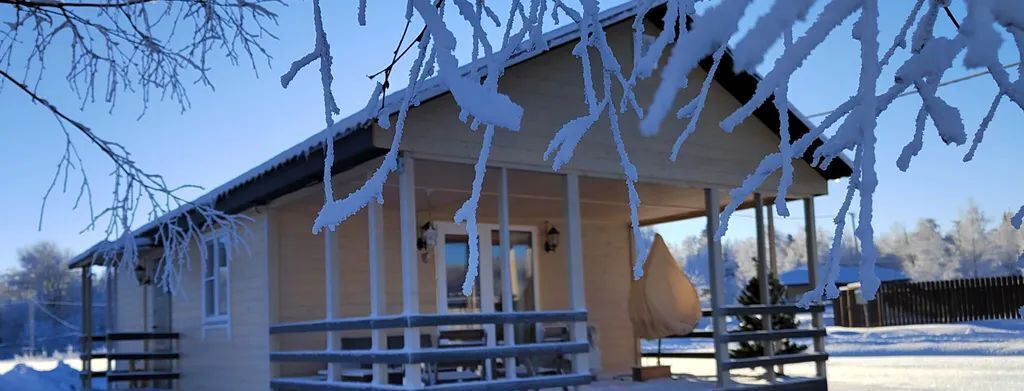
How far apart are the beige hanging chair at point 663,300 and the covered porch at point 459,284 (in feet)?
0.99

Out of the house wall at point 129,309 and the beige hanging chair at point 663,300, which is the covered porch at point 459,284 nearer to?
the beige hanging chair at point 663,300

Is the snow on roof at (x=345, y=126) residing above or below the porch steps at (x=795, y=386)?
above

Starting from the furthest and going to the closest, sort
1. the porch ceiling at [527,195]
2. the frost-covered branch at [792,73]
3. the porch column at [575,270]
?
the porch ceiling at [527,195], the porch column at [575,270], the frost-covered branch at [792,73]

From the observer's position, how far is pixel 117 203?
19.8ft

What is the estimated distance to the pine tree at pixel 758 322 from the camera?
35.7ft

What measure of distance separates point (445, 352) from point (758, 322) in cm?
456

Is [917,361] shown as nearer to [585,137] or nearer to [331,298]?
[585,137]

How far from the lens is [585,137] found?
30.1ft

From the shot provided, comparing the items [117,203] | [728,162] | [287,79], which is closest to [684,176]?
[728,162]

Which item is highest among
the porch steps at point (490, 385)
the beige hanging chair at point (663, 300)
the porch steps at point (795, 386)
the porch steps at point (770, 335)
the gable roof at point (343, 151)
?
the gable roof at point (343, 151)

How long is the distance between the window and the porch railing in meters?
2.67

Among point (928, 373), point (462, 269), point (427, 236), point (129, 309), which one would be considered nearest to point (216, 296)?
point (427, 236)

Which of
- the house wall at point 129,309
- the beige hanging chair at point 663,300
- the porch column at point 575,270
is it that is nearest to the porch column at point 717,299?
the beige hanging chair at point 663,300

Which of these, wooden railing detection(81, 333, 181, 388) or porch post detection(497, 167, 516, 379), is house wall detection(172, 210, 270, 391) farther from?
porch post detection(497, 167, 516, 379)
